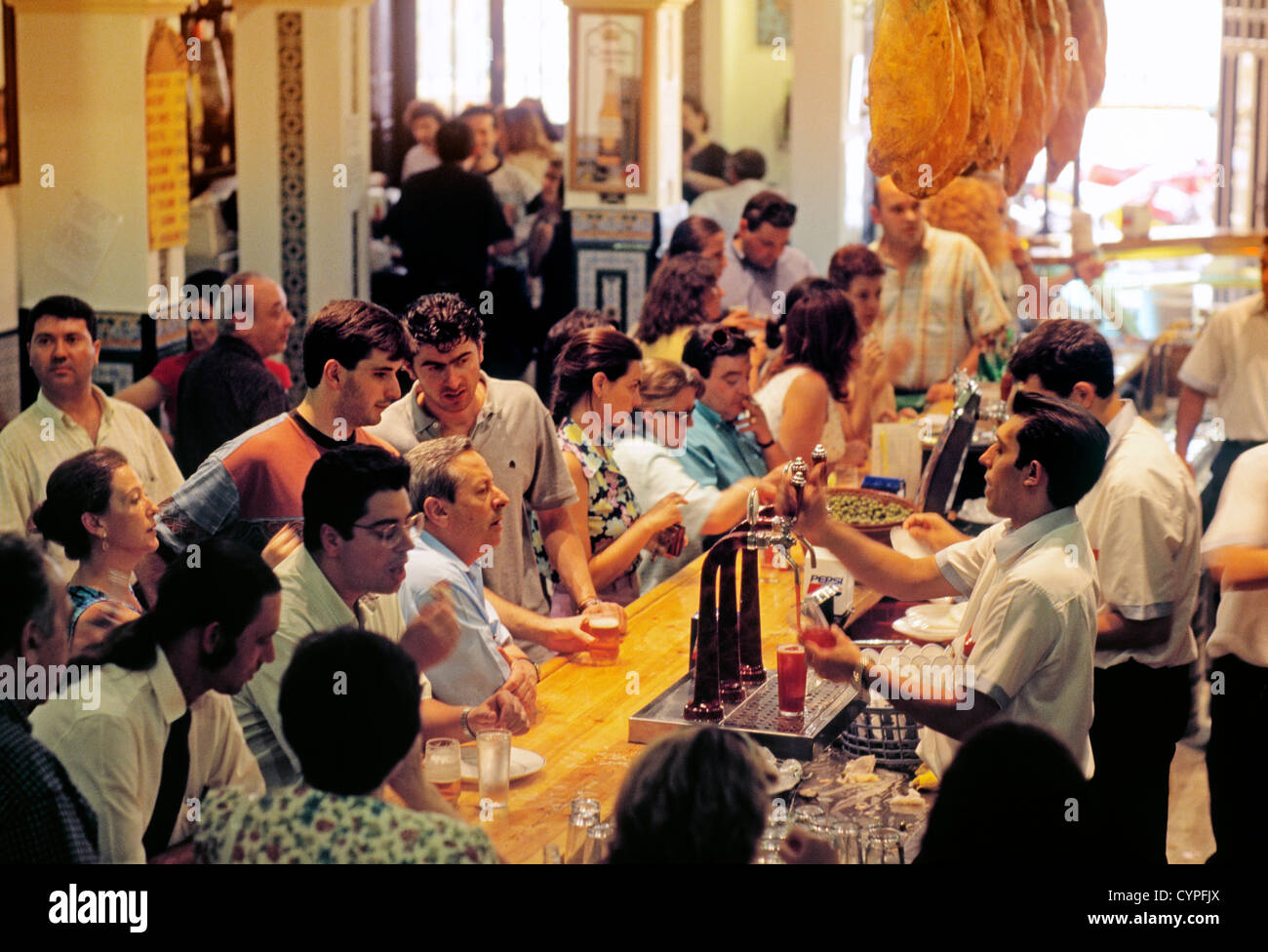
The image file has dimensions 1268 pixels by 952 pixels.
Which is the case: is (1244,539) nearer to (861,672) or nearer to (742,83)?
(861,672)

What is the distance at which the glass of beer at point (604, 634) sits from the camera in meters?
3.60

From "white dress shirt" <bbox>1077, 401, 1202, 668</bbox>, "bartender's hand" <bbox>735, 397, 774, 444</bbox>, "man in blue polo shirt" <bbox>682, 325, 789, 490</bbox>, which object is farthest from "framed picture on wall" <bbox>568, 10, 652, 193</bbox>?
"white dress shirt" <bbox>1077, 401, 1202, 668</bbox>

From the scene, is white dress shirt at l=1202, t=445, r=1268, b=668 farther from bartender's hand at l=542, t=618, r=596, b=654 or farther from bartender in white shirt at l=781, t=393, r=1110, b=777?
bartender's hand at l=542, t=618, r=596, b=654

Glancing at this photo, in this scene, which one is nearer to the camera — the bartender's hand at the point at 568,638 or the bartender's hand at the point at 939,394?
the bartender's hand at the point at 568,638

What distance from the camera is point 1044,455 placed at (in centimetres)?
295

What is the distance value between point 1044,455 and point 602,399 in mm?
1606

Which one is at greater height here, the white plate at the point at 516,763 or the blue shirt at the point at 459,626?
the blue shirt at the point at 459,626

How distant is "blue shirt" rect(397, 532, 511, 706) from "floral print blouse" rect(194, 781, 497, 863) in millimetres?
1124

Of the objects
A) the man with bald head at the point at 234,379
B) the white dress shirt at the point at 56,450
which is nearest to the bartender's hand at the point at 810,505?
the white dress shirt at the point at 56,450

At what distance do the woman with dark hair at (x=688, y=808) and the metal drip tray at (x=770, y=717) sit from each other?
999 mm

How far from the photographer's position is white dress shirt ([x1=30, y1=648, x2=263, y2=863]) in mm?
2350

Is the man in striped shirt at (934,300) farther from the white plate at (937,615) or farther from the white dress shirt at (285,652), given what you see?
the white dress shirt at (285,652)

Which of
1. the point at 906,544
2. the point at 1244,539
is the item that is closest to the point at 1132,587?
the point at 1244,539
